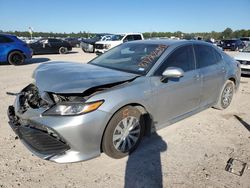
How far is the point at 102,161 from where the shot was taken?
11.2 feet

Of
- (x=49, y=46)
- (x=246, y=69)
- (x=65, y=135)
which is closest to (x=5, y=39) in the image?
(x=49, y=46)

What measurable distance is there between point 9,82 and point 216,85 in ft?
22.1

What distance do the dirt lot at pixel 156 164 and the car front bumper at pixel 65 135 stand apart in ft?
0.97

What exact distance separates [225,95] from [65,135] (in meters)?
4.09

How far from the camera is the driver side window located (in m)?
3.88

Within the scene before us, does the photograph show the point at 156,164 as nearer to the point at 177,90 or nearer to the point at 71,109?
the point at 177,90

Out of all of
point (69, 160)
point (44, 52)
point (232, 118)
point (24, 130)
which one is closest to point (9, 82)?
point (24, 130)

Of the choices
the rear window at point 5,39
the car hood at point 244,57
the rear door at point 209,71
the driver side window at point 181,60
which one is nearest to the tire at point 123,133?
the driver side window at point 181,60

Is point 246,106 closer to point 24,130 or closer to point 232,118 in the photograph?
point 232,118

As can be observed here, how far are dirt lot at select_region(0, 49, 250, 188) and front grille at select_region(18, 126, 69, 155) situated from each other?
13.3 inches

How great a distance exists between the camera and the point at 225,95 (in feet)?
18.4

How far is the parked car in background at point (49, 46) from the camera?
2041 cm

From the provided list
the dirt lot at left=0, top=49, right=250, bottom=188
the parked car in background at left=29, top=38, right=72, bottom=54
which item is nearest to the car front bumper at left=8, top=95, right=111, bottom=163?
the dirt lot at left=0, top=49, right=250, bottom=188

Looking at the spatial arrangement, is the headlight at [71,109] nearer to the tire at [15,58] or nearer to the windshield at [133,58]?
the windshield at [133,58]
